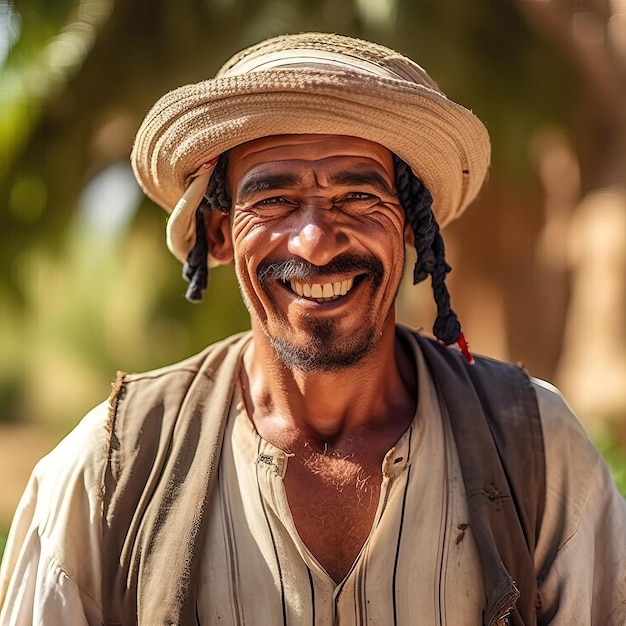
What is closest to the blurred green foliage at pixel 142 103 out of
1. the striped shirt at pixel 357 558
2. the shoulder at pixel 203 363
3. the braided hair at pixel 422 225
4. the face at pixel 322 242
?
the braided hair at pixel 422 225

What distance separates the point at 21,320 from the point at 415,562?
8365 millimetres

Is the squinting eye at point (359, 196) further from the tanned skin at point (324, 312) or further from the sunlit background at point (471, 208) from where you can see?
the sunlit background at point (471, 208)

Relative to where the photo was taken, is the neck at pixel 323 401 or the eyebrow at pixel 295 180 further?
the neck at pixel 323 401

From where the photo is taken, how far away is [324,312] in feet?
9.64

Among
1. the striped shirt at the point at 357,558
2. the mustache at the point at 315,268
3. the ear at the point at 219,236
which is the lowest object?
the striped shirt at the point at 357,558

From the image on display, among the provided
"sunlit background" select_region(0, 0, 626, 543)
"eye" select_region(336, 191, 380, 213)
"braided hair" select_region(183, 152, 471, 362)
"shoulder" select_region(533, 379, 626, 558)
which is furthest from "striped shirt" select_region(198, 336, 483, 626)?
"sunlit background" select_region(0, 0, 626, 543)

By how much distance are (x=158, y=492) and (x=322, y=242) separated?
0.82 m

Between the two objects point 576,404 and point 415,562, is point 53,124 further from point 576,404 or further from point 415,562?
point 415,562

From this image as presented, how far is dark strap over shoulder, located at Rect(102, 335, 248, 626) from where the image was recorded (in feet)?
8.94

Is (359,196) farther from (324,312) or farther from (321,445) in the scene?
(321,445)

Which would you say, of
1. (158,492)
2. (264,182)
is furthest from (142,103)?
(158,492)

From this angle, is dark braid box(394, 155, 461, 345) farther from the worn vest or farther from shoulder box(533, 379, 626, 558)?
shoulder box(533, 379, 626, 558)

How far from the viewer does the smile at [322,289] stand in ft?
9.60

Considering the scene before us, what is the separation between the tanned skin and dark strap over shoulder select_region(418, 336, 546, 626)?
0.68 ft
